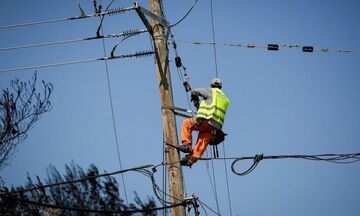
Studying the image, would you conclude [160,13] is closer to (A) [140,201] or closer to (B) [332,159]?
(B) [332,159]

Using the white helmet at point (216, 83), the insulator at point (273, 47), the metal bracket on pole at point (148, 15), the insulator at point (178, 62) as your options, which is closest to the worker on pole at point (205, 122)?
the white helmet at point (216, 83)

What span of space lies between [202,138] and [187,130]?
303 millimetres

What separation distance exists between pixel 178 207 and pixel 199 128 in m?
1.48

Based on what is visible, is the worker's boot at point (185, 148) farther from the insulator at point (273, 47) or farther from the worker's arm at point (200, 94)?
the insulator at point (273, 47)

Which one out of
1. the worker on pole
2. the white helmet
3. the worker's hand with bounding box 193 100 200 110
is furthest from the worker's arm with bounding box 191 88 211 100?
the white helmet

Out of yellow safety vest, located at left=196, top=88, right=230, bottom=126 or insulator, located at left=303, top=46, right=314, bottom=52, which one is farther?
insulator, located at left=303, top=46, right=314, bottom=52

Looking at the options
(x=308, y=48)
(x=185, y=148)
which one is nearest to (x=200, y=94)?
(x=185, y=148)

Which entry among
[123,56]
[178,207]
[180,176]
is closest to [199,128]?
[180,176]

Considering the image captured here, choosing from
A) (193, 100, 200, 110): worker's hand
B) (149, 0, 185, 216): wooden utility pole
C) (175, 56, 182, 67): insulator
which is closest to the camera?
(149, 0, 185, 216): wooden utility pole

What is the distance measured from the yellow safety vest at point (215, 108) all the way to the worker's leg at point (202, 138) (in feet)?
0.50

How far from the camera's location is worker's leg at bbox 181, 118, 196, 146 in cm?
633

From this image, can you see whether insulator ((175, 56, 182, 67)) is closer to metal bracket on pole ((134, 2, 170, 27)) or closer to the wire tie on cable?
metal bracket on pole ((134, 2, 170, 27))

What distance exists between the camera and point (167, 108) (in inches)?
237

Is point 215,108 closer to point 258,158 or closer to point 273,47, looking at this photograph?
point 258,158
